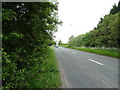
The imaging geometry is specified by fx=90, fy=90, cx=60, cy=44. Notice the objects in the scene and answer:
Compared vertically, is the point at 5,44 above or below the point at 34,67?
above

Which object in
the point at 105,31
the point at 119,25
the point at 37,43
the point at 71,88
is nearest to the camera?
the point at 71,88

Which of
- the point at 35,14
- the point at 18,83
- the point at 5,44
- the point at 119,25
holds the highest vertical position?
the point at 119,25

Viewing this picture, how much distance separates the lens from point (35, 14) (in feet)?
11.8

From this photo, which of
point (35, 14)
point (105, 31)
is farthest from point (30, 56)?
point (105, 31)

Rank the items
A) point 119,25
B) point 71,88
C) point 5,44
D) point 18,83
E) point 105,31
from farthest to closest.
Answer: point 105,31
point 119,25
point 71,88
point 5,44
point 18,83

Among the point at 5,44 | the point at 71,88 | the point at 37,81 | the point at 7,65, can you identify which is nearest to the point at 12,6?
the point at 5,44

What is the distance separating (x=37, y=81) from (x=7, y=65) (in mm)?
1421

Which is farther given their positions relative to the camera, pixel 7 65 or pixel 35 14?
pixel 35 14

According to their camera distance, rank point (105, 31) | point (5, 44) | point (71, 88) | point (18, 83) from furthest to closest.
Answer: point (105, 31)
point (71, 88)
point (5, 44)
point (18, 83)

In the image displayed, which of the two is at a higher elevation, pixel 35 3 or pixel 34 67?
pixel 35 3

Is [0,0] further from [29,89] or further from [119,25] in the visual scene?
[119,25]

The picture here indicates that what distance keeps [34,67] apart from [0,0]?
7.77 ft

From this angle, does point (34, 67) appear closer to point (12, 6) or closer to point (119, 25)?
point (12, 6)

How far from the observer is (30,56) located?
3.28 meters
